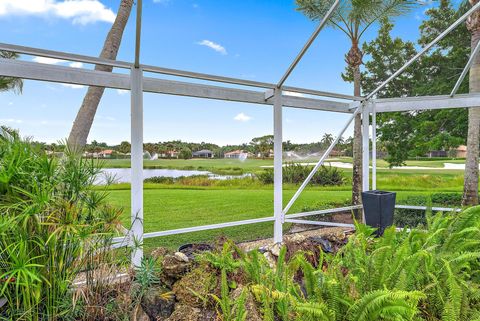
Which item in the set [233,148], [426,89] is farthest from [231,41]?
[426,89]

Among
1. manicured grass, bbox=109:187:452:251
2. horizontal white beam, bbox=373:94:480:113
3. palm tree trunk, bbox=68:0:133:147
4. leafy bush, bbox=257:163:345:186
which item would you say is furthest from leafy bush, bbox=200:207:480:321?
leafy bush, bbox=257:163:345:186

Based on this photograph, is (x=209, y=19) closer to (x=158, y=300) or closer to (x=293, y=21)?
(x=293, y=21)

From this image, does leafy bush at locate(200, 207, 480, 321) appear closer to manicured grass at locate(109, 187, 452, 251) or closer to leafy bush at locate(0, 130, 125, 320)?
leafy bush at locate(0, 130, 125, 320)

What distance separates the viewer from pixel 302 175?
6844 millimetres

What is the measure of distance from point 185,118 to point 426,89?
5.66 meters

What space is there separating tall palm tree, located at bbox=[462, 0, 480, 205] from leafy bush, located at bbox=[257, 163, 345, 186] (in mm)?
2582

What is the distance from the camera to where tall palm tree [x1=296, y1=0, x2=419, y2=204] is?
5625 millimetres

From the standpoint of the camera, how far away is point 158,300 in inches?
88.9

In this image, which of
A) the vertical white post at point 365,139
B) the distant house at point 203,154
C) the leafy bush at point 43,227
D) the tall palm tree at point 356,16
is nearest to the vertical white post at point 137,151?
the leafy bush at point 43,227

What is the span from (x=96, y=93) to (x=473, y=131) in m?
6.76

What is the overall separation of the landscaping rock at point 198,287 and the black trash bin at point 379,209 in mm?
2733

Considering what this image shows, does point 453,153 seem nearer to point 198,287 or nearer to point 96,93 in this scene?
point 198,287

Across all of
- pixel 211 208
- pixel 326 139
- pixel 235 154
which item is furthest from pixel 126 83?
pixel 326 139

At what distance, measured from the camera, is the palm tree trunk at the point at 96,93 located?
476 cm
